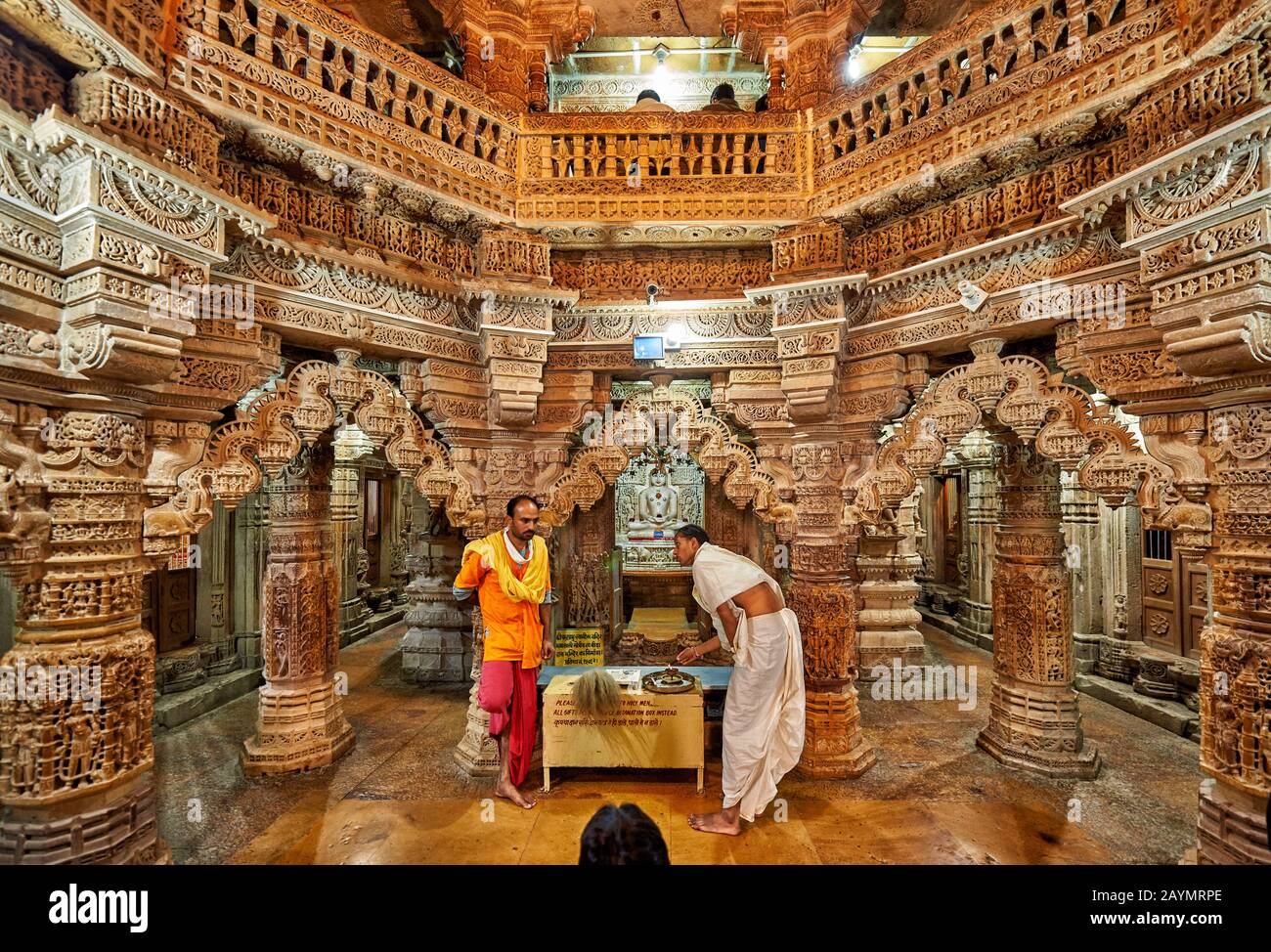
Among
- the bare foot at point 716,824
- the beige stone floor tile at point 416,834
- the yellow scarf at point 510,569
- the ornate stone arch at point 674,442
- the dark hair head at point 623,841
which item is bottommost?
the beige stone floor tile at point 416,834

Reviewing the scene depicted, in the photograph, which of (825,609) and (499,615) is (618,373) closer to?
(499,615)

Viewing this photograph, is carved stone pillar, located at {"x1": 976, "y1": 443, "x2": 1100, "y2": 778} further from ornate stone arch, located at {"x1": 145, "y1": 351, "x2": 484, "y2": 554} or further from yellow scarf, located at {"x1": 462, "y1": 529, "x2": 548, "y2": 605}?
ornate stone arch, located at {"x1": 145, "y1": 351, "x2": 484, "y2": 554}

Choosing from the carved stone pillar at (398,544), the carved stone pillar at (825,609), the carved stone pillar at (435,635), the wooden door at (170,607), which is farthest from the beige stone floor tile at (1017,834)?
the carved stone pillar at (398,544)

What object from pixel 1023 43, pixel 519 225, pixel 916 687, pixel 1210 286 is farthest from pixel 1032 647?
pixel 519 225

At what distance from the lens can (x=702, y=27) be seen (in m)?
6.40

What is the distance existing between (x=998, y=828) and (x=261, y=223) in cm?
601

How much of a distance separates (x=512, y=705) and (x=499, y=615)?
0.68 meters

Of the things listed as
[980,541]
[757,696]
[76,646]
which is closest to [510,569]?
[757,696]

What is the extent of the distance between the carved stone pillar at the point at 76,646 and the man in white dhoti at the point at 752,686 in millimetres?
3135

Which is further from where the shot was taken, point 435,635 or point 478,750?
point 435,635

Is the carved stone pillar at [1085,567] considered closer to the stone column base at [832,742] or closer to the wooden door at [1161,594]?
the wooden door at [1161,594]

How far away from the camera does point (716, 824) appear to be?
141 inches

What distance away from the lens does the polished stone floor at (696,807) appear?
341 cm

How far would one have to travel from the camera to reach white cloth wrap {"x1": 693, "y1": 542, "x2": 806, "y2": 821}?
11.8ft
